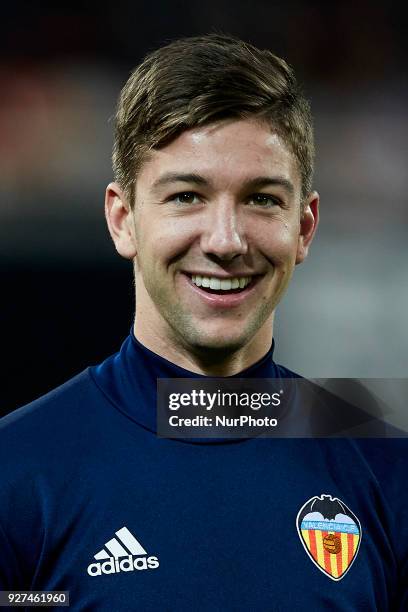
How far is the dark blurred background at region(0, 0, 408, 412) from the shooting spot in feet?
8.46

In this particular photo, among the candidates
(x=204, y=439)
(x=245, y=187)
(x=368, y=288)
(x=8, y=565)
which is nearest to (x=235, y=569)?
(x=204, y=439)

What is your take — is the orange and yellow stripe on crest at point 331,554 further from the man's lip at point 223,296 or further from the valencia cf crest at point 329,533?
the man's lip at point 223,296

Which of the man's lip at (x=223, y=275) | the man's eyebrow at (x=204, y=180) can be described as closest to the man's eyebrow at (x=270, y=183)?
the man's eyebrow at (x=204, y=180)

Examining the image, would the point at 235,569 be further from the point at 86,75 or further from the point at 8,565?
the point at 86,75

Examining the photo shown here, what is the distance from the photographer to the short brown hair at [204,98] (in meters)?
1.25

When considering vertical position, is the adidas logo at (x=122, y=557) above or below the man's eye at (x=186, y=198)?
below

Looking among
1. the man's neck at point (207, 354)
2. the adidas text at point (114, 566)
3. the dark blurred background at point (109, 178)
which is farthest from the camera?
the dark blurred background at point (109, 178)

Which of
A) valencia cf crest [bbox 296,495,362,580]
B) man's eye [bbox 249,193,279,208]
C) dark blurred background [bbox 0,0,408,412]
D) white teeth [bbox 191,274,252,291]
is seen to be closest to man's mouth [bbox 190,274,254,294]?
white teeth [bbox 191,274,252,291]

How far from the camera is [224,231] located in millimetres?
1220

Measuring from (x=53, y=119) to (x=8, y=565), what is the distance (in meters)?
1.91

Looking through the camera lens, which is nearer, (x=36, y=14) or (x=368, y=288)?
(x=36, y=14)

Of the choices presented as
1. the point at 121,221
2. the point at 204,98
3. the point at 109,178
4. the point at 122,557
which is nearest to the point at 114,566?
the point at 122,557

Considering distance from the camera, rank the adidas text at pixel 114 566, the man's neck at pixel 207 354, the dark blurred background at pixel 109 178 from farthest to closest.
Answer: the dark blurred background at pixel 109 178
the man's neck at pixel 207 354
the adidas text at pixel 114 566

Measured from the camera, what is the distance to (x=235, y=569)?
1216mm
